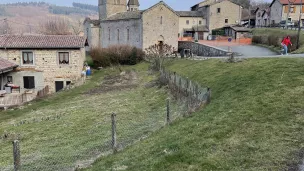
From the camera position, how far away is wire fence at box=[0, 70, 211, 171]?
29.9 feet

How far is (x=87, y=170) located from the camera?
7688 mm

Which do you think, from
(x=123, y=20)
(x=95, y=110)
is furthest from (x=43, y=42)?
(x=123, y=20)

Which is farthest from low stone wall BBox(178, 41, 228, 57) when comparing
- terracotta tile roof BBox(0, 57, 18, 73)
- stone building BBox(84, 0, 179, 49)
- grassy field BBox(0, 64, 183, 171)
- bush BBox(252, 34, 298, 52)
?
terracotta tile roof BBox(0, 57, 18, 73)

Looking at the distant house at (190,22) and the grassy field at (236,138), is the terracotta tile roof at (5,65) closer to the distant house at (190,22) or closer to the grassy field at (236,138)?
the grassy field at (236,138)

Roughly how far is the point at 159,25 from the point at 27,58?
71.2 ft

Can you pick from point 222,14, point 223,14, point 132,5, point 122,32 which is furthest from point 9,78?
point 223,14

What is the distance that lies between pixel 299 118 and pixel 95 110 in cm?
→ 1204

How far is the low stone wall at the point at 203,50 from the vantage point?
33.2 metres

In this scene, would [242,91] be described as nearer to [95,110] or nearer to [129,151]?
[129,151]

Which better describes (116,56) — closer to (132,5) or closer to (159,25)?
(159,25)

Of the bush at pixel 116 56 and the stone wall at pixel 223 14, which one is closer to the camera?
the bush at pixel 116 56

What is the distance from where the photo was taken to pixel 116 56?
40.0 meters

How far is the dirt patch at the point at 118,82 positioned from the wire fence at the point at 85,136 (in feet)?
26.5

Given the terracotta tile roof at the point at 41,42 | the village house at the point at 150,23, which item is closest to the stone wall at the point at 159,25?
the village house at the point at 150,23
